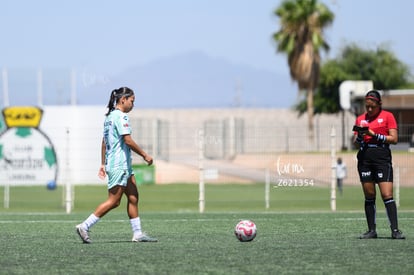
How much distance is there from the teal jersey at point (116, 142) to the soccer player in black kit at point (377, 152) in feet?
10.1

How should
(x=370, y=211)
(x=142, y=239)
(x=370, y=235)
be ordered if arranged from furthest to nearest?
1. (x=370, y=211)
2. (x=370, y=235)
3. (x=142, y=239)

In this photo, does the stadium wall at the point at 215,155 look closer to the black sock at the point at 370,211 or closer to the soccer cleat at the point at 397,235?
the black sock at the point at 370,211

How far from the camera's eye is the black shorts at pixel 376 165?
14.2 m

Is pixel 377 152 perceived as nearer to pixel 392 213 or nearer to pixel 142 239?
pixel 392 213

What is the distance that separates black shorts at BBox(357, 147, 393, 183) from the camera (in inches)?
559

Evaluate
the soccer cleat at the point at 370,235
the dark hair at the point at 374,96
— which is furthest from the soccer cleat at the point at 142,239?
the dark hair at the point at 374,96

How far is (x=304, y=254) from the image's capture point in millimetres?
11758

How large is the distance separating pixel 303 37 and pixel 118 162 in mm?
49147

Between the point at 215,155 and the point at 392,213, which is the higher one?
the point at 215,155

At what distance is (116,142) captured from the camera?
13734mm

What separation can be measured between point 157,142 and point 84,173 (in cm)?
883

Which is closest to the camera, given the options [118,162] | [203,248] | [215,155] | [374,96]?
[203,248]

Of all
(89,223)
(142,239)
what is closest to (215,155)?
(142,239)

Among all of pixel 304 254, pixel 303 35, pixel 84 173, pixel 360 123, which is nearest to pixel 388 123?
pixel 360 123
